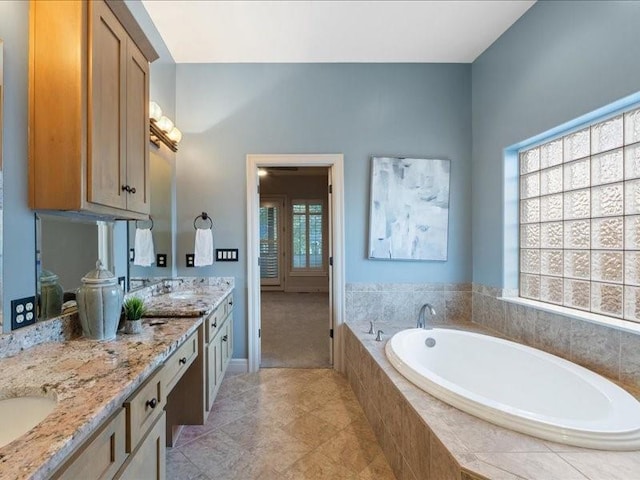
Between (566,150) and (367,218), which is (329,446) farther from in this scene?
(566,150)

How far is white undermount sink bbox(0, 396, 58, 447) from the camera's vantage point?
827mm

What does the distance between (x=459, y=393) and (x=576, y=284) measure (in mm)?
1309

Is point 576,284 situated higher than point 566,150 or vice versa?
point 566,150

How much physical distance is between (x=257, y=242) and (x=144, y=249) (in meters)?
0.94

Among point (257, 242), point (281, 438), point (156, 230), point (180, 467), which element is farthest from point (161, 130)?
point (281, 438)

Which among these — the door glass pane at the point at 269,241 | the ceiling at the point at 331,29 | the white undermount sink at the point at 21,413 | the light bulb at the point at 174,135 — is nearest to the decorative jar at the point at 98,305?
the white undermount sink at the point at 21,413

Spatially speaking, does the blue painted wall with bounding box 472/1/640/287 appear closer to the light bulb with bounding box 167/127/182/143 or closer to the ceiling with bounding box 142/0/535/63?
the ceiling with bounding box 142/0/535/63

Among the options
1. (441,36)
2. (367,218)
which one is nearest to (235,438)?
(367,218)

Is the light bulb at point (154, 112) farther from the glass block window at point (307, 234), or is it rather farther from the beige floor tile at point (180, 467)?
the glass block window at point (307, 234)

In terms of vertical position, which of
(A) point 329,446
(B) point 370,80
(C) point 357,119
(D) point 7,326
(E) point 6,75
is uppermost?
(B) point 370,80

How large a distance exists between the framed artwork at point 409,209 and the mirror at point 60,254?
2.11 meters

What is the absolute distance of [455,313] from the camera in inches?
112

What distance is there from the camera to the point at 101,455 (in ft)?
2.64

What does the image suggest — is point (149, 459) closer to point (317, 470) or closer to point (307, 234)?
point (317, 470)
